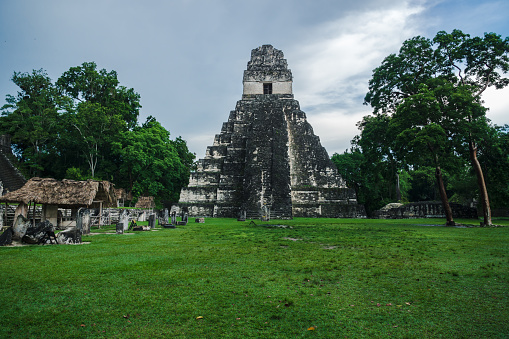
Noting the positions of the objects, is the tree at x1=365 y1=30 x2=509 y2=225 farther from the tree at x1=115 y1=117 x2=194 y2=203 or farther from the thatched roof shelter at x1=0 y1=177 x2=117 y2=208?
the tree at x1=115 y1=117 x2=194 y2=203

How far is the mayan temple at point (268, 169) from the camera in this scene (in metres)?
21.5

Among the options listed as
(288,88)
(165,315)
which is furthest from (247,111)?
(165,315)

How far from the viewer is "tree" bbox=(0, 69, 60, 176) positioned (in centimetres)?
2569

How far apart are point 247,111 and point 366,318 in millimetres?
27716

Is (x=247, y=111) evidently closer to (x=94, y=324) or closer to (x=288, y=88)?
(x=288, y=88)

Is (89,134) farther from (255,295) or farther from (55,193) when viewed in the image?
(255,295)

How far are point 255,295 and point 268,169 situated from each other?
19.2 m

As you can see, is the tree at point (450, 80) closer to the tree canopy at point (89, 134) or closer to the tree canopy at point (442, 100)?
the tree canopy at point (442, 100)

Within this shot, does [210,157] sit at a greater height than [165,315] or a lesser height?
greater

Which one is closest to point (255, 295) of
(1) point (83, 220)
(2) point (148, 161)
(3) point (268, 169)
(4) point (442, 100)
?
(1) point (83, 220)

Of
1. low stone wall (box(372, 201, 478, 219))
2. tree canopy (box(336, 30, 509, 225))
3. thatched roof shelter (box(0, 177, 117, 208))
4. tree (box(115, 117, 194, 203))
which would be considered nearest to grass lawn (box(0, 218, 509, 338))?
thatched roof shelter (box(0, 177, 117, 208))

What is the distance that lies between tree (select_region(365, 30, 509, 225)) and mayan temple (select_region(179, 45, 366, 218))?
7.84 metres

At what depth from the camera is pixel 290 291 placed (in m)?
3.67

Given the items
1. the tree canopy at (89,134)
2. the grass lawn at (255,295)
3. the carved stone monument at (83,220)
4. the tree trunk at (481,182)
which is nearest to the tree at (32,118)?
the tree canopy at (89,134)
